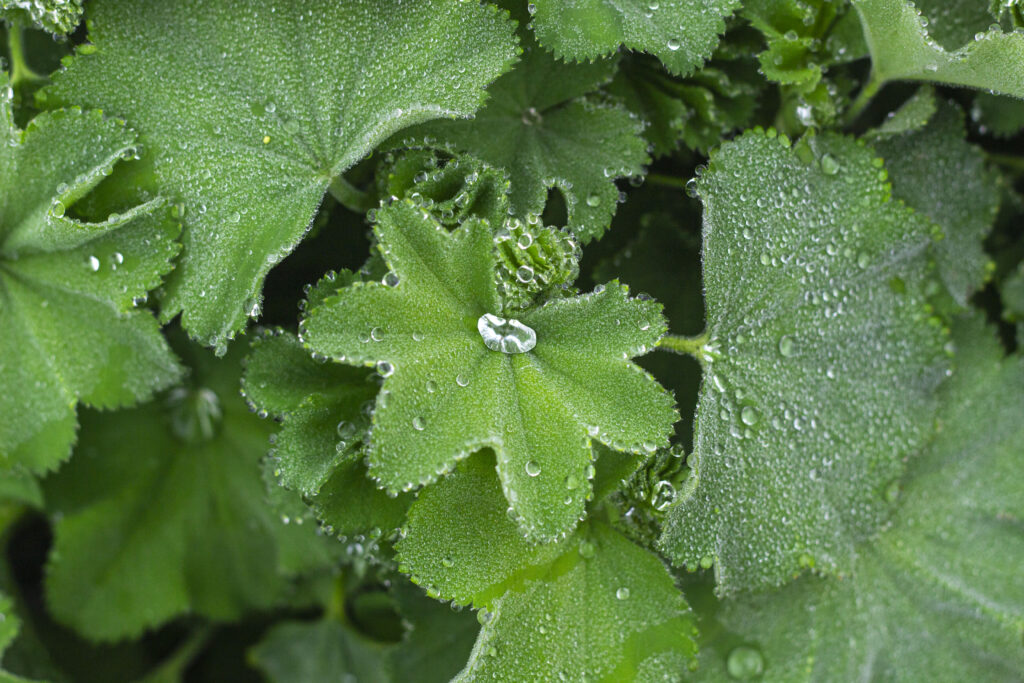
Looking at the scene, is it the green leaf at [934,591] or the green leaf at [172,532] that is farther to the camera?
the green leaf at [172,532]

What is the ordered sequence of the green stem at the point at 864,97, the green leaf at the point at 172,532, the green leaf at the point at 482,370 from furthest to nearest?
1. the green leaf at the point at 172,532
2. the green stem at the point at 864,97
3. the green leaf at the point at 482,370

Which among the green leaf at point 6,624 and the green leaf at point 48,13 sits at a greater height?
the green leaf at point 48,13

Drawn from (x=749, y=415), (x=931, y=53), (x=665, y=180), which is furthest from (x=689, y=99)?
(x=749, y=415)

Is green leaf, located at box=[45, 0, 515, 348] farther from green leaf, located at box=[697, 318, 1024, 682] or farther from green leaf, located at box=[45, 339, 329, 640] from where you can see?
green leaf, located at box=[697, 318, 1024, 682]

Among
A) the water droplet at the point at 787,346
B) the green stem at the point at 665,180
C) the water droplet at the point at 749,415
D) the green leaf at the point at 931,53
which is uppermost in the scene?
the green leaf at the point at 931,53

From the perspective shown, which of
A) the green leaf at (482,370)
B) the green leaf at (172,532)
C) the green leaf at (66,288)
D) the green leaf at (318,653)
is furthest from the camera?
the green leaf at (318,653)

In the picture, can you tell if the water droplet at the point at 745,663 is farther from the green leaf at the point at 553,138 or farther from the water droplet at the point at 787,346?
the green leaf at the point at 553,138

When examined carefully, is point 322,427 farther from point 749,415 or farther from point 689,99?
point 689,99

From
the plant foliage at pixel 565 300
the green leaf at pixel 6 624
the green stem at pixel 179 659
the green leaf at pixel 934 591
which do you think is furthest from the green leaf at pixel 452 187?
the green stem at pixel 179 659
